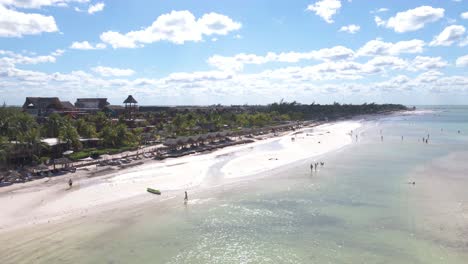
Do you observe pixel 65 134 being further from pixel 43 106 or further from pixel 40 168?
pixel 43 106

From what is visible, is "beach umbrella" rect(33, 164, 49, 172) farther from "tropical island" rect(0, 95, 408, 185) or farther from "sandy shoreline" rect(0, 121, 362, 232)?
"sandy shoreline" rect(0, 121, 362, 232)

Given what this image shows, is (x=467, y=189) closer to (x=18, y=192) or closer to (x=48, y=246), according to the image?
(x=48, y=246)

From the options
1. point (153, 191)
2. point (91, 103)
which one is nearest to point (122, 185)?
point (153, 191)

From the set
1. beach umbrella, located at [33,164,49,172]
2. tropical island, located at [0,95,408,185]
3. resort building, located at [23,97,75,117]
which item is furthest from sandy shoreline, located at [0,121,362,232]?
resort building, located at [23,97,75,117]

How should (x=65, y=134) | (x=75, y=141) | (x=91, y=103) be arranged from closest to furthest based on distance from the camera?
(x=65, y=134) → (x=75, y=141) → (x=91, y=103)

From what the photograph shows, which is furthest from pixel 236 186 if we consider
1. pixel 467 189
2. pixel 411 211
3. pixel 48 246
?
pixel 467 189

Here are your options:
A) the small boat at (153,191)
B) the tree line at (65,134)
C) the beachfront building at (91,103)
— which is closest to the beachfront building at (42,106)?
the tree line at (65,134)

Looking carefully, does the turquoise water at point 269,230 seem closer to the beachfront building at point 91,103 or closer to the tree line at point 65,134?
the tree line at point 65,134
